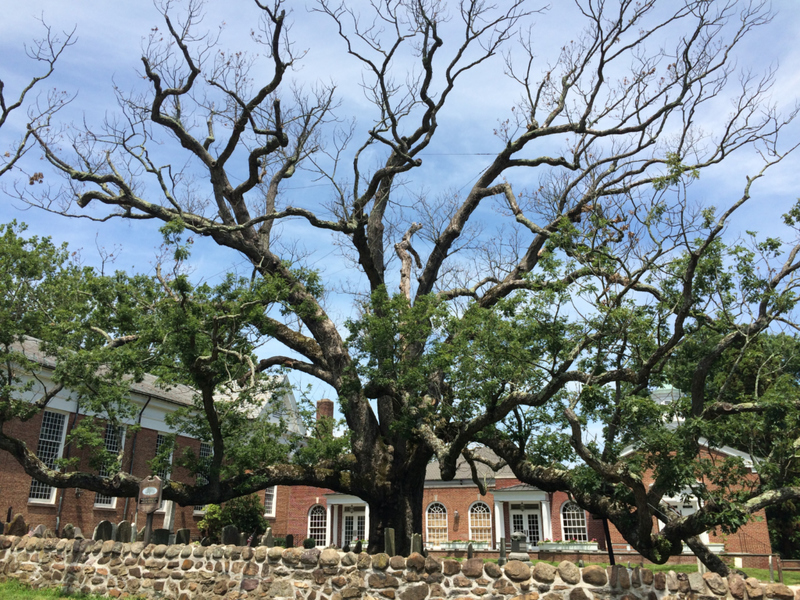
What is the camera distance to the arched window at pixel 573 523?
105 ft

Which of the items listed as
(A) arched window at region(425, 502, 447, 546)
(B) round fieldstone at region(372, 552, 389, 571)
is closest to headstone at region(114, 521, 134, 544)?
(B) round fieldstone at region(372, 552, 389, 571)

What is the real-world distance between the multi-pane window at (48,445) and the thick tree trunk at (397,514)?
1238cm

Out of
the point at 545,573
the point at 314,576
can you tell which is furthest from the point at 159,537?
the point at 545,573

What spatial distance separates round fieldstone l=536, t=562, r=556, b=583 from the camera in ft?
26.6

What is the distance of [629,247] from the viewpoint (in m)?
10.8

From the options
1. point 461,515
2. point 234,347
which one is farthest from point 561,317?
point 461,515

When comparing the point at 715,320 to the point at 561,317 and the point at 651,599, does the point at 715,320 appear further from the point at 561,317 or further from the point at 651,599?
the point at 651,599

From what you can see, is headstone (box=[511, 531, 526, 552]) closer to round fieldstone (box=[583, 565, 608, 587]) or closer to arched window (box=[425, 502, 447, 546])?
arched window (box=[425, 502, 447, 546])

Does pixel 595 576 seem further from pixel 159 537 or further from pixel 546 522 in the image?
pixel 546 522

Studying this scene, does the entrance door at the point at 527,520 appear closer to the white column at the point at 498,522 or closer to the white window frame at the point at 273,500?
the white column at the point at 498,522

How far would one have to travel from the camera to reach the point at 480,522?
34.2 meters

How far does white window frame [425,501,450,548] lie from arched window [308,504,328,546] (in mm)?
5920

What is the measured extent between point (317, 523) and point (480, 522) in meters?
9.45

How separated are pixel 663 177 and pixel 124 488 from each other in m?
11.8
